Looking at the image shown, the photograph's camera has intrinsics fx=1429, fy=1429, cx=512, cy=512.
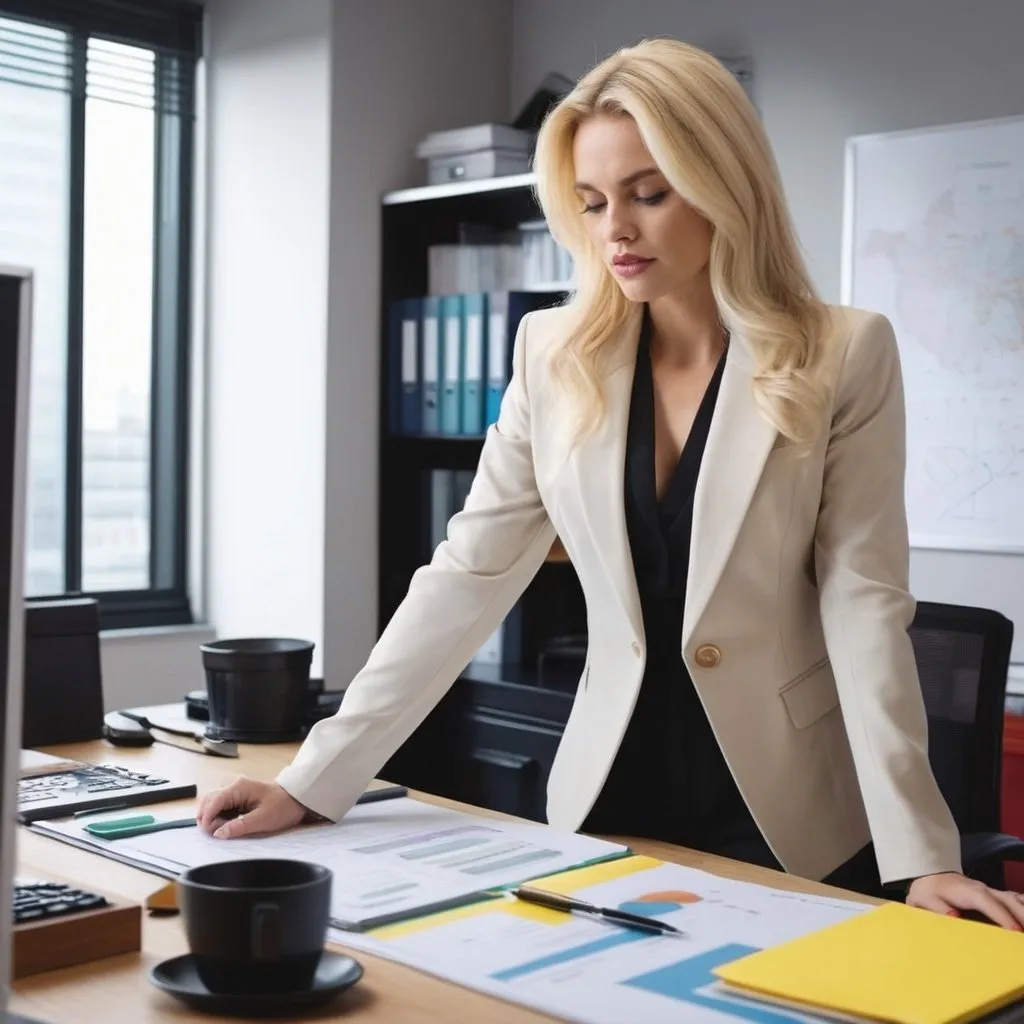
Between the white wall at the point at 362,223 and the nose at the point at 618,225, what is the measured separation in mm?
2086

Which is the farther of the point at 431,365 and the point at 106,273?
the point at 106,273

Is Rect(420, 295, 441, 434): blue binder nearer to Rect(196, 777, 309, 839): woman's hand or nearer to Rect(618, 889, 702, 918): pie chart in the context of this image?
Rect(196, 777, 309, 839): woman's hand

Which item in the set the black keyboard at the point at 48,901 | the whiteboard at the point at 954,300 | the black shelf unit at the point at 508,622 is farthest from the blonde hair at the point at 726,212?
the black shelf unit at the point at 508,622

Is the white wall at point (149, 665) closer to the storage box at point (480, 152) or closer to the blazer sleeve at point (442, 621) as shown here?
the storage box at point (480, 152)

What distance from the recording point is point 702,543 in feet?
5.29

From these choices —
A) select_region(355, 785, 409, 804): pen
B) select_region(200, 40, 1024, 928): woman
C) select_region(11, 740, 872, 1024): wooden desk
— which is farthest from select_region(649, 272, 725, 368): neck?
select_region(11, 740, 872, 1024): wooden desk

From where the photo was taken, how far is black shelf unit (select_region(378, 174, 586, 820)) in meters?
3.22

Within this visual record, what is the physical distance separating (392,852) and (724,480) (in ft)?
1.88

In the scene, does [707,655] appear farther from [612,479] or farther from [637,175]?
[637,175]

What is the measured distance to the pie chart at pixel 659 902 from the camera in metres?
1.21

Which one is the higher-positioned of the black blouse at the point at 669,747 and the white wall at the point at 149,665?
the black blouse at the point at 669,747

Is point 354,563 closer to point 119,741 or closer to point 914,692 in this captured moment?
point 119,741

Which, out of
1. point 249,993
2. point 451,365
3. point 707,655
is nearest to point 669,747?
point 707,655

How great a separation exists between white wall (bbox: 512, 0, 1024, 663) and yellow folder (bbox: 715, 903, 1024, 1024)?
2.00m
